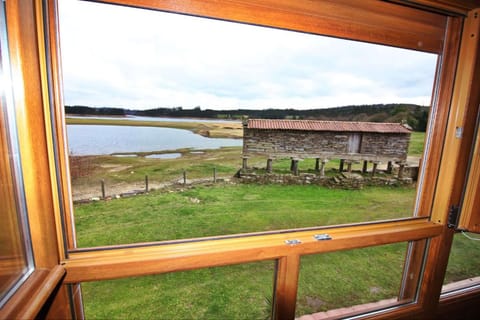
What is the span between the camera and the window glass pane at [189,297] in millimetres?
1778

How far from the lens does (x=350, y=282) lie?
6.16 ft

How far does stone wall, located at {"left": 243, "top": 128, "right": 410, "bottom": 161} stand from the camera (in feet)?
5.08

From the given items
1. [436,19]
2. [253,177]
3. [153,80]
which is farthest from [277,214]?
[436,19]

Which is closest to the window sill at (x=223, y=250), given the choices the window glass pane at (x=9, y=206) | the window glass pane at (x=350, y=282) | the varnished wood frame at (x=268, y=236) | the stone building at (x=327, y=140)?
the varnished wood frame at (x=268, y=236)

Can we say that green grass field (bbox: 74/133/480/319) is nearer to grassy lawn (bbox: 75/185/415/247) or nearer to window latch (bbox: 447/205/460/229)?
grassy lawn (bbox: 75/185/415/247)

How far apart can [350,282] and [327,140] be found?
1.33 meters

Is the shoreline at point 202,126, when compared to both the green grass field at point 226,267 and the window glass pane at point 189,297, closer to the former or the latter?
the green grass field at point 226,267

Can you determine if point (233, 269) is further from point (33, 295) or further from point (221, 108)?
point (33, 295)

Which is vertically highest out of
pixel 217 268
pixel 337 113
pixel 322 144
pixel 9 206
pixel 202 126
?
pixel 337 113

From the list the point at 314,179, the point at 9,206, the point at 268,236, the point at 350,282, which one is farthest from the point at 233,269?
the point at 9,206

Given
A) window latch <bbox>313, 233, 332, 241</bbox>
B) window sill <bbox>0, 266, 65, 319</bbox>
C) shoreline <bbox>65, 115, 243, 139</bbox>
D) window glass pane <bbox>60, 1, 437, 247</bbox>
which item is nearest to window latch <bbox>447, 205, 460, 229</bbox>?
window glass pane <bbox>60, 1, 437, 247</bbox>

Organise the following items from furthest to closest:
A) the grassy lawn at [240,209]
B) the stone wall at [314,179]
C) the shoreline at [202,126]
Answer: the grassy lawn at [240,209] < the stone wall at [314,179] < the shoreline at [202,126]

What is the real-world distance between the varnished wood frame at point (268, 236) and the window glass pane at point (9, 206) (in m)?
0.02

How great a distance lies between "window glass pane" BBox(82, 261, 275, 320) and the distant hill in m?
1.27
